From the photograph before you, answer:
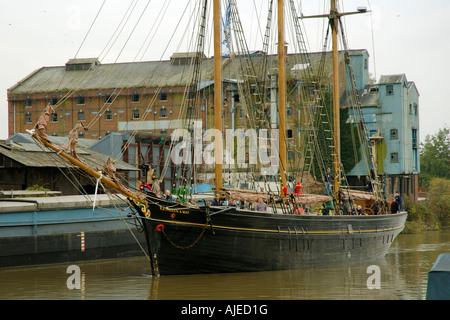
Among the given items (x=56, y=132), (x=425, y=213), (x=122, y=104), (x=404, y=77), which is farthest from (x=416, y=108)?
(x=56, y=132)

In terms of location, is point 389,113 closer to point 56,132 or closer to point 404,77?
point 404,77

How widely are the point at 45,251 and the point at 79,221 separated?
275 centimetres

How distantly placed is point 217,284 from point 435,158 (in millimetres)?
91372

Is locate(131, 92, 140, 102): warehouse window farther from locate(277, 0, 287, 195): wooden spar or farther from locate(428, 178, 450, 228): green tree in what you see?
locate(277, 0, 287, 195): wooden spar

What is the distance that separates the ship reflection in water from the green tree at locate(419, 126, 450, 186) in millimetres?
76424

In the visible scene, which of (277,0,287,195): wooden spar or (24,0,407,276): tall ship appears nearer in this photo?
(24,0,407,276): tall ship

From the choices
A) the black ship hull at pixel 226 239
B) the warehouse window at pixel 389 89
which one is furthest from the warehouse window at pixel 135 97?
the black ship hull at pixel 226 239

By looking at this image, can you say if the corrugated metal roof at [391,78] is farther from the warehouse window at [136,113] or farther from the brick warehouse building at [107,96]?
the warehouse window at [136,113]

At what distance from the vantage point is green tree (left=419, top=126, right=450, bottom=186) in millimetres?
107556

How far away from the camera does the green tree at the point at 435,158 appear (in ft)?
353

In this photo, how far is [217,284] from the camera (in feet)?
84.4

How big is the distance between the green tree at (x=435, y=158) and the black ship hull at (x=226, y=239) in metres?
79.2

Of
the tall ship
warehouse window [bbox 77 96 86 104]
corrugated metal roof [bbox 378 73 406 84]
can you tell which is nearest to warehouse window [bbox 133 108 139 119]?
warehouse window [bbox 77 96 86 104]

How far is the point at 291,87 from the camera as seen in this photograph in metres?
69.8
